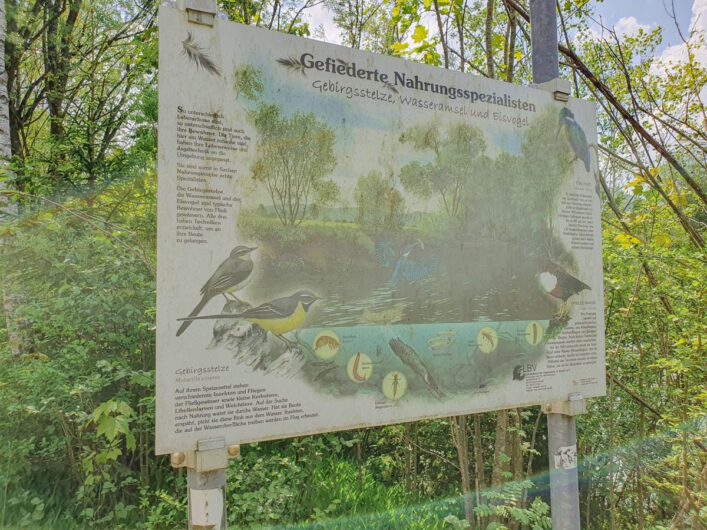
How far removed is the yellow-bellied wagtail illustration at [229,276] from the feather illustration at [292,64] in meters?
0.66

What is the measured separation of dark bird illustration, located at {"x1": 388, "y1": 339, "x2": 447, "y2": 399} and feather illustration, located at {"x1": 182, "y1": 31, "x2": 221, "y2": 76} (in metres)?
1.12

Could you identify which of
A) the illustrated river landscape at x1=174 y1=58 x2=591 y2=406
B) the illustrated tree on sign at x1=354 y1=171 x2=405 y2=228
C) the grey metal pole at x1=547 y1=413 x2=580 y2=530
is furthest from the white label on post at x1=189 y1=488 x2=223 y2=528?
the grey metal pole at x1=547 y1=413 x2=580 y2=530

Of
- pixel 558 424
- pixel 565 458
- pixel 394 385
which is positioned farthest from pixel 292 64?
pixel 565 458

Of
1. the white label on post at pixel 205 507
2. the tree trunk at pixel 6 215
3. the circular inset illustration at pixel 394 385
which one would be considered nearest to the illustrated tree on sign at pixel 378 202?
the circular inset illustration at pixel 394 385

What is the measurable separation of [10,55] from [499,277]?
6.68 metres

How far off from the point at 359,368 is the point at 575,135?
5.21ft

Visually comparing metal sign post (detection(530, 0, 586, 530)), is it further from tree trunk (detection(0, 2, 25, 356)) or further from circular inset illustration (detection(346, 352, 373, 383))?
tree trunk (detection(0, 2, 25, 356))

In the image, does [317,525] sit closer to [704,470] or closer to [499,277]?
[499,277]

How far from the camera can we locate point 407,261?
6.56 feet

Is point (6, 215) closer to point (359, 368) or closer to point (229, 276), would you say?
point (229, 276)

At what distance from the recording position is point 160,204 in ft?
5.20

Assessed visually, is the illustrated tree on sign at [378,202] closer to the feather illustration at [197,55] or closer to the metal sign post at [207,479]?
the feather illustration at [197,55]

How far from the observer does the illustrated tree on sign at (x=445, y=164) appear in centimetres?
206

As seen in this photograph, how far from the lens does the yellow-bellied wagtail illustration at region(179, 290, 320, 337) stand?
1.68 m
